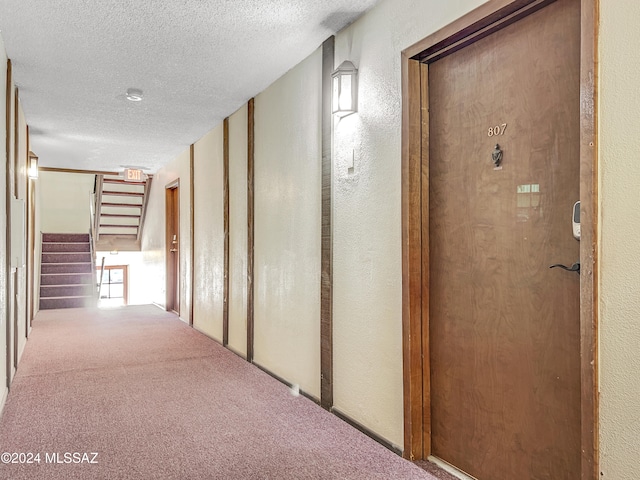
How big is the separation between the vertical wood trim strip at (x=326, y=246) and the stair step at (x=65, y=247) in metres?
7.64

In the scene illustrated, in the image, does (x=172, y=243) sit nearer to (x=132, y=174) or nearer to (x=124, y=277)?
(x=132, y=174)

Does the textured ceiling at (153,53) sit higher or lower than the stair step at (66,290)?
higher

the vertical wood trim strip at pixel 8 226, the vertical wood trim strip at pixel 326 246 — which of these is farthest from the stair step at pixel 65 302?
the vertical wood trim strip at pixel 326 246

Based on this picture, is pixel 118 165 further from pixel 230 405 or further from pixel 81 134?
pixel 230 405

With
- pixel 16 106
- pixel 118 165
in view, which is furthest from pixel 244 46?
pixel 118 165

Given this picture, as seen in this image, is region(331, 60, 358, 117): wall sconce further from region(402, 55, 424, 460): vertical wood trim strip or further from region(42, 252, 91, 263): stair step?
region(42, 252, 91, 263): stair step

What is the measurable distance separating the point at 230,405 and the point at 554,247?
221 cm

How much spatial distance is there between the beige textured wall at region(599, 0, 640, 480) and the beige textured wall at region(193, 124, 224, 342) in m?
3.93

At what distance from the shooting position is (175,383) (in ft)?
11.6

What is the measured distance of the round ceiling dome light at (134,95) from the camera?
3987 millimetres

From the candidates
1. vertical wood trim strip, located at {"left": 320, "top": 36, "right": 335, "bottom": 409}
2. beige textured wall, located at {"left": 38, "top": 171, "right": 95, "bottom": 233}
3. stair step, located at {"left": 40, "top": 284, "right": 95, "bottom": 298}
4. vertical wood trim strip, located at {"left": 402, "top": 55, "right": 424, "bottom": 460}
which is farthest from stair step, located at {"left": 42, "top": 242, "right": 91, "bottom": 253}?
vertical wood trim strip, located at {"left": 402, "top": 55, "right": 424, "bottom": 460}

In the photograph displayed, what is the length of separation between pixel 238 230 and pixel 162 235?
3820 mm

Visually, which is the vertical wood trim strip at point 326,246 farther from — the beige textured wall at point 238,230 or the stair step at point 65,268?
the stair step at point 65,268

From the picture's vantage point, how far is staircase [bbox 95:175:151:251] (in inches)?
360
